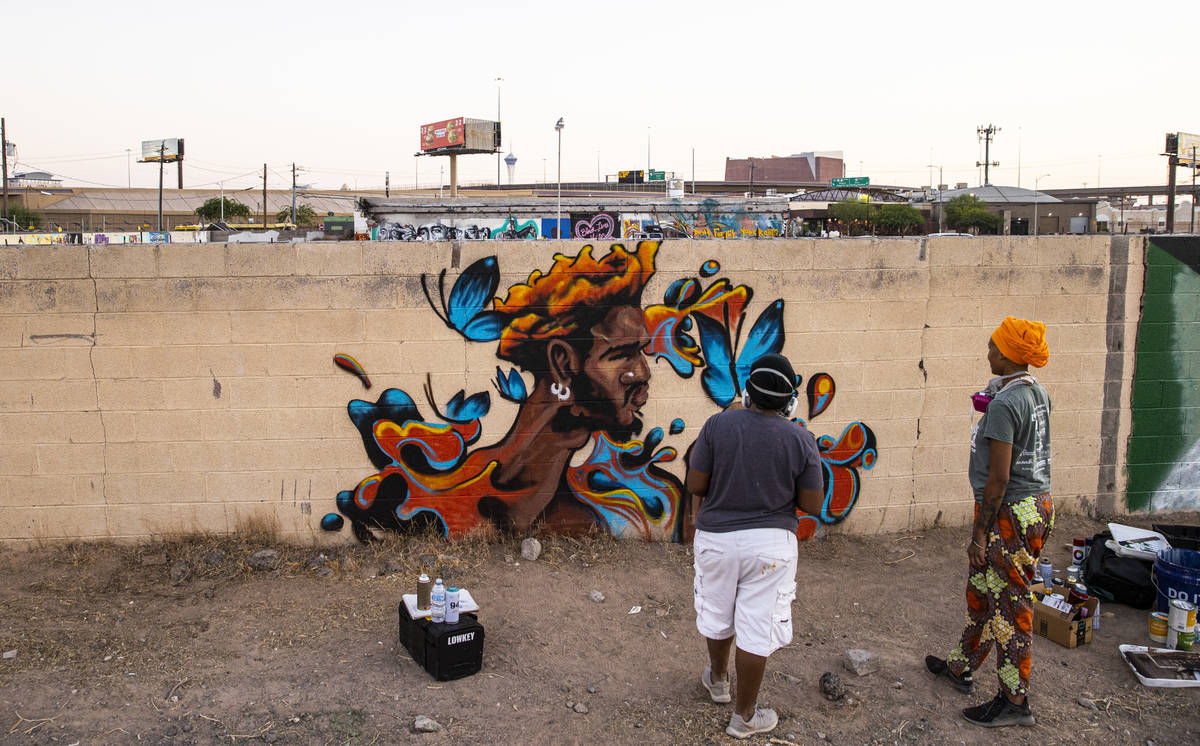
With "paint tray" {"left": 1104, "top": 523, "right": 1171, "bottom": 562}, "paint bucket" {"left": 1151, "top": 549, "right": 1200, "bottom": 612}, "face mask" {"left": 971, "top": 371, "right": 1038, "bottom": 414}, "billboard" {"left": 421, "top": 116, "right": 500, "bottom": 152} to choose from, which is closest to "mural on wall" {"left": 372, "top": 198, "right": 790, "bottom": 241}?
"paint tray" {"left": 1104, "top": 523, "right": 1171, "bottom": 562}

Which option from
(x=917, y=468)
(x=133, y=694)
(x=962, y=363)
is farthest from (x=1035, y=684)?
(x=133, y=694)

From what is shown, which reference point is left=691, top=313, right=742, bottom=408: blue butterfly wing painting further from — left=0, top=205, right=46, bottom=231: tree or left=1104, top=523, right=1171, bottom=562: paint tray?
left=0, top=205, right=46, bottom=231: tree

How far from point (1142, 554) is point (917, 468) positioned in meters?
1.42

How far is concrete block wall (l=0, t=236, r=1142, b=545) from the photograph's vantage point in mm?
5223

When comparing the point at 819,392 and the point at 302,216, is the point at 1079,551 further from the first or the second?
the point at 302,216

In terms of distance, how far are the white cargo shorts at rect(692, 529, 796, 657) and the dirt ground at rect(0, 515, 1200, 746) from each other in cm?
52

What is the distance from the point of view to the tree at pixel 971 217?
4406cm

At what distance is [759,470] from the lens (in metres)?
3.27

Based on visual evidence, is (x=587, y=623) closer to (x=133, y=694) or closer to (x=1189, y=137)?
(x=133, y=694)

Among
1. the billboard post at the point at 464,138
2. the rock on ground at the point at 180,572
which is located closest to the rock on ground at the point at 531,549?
the rock on ground at the point at 180,572

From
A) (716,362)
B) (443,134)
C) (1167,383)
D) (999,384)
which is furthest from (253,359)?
Answer: (443,134)

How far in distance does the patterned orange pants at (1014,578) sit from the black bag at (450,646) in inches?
90.8

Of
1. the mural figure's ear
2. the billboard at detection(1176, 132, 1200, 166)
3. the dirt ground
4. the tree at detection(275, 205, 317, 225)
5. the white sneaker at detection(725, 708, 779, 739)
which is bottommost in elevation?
the dirt ground

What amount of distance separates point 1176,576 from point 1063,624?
2.21ft
